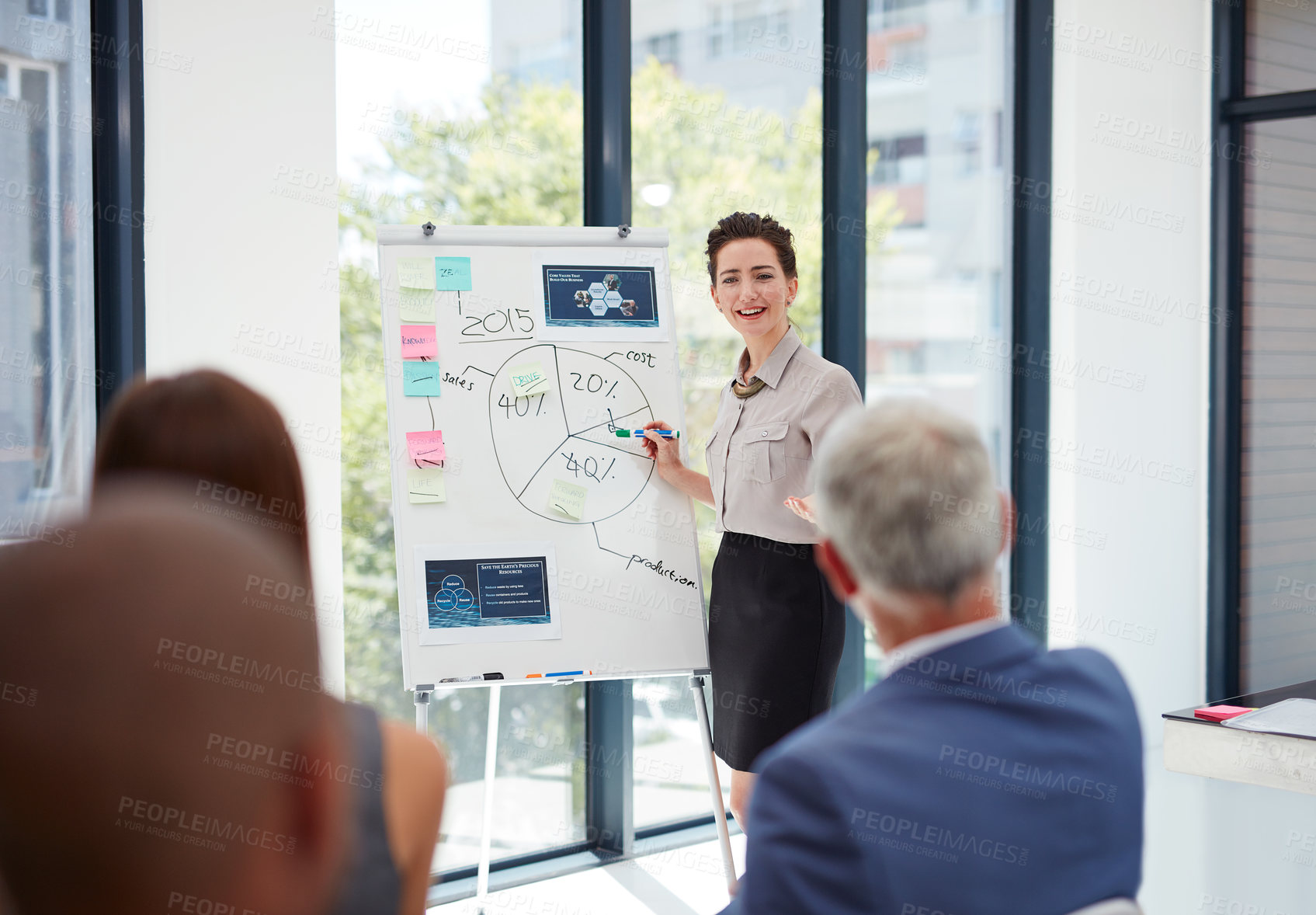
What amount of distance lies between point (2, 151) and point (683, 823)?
2749mm

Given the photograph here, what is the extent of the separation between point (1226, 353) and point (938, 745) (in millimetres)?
4023

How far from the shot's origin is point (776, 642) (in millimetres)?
2379

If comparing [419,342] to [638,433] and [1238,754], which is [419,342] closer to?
[638,433]

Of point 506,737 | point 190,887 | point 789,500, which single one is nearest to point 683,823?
point 506,737

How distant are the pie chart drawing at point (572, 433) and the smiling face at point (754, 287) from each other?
1.05 ft

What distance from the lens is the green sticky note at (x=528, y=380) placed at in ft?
8.11

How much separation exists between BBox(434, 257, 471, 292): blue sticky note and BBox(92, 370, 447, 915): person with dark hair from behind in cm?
170

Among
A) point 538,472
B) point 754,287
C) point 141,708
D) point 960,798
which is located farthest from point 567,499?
point 141,708

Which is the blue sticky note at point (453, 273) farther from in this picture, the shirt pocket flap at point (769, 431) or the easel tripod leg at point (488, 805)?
the easel tripod leg at point (488, 805)

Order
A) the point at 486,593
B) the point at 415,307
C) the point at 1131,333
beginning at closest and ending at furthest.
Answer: the point at 486,593
the point at 415,307
the point at 1131,333

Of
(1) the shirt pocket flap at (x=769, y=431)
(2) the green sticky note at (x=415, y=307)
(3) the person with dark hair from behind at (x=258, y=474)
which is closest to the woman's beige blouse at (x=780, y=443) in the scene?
(1) the shirt pocket flap at (x=769, y=431)

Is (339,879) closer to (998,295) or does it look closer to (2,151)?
(2,151)

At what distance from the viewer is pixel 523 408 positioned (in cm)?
247

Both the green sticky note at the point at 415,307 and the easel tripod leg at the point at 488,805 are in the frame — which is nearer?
the green sticky note at the point at 415,307
